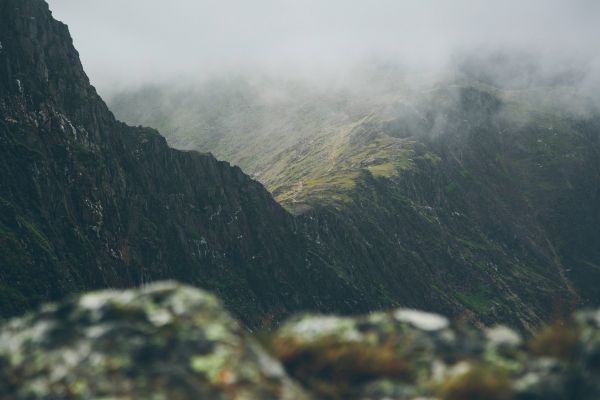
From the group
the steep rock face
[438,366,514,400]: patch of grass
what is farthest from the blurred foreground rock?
the steep rock face

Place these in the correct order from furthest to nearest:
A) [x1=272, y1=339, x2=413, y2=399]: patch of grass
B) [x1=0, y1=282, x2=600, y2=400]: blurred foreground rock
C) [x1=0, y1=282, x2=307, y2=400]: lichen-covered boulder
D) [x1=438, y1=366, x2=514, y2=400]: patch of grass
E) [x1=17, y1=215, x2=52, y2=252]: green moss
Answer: [x1=17, y1=215, x2=52, y2=252]: green moss → [x1=272, y1=339, x2=413, y2=399]: patch of grass → [x1=438, y1=366, x2=514, y2=400]: patch of grass → [x1=0, y1=282, x2=600, y2=400]: blurred foreground rock → [x1=0, y1=282, x2=307, y2=400]: lichen-covered boulder

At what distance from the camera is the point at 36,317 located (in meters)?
15.6

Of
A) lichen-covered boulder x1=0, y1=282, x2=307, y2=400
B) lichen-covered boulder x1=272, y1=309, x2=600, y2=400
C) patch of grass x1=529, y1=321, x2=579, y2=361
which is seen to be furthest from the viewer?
patch of grass x1=529, y1=321, x2=579, y2=361

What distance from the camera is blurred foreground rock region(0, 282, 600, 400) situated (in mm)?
14016

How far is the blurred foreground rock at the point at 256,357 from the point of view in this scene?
46.0 feet

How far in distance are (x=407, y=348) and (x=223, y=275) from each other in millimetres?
185094

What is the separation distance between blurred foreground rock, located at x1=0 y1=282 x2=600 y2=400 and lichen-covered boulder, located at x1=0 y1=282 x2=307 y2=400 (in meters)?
0.03

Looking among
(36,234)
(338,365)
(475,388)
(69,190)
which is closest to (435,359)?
(475,388)

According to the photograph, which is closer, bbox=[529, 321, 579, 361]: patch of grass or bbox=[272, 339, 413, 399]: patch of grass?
bbox=[272, 339, 413, 399]: patch of grass

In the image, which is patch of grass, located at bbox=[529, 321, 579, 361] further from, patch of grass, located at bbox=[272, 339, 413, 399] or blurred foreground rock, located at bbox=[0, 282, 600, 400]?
patch of grass, located at bbox=[272, 339, 413, 399]

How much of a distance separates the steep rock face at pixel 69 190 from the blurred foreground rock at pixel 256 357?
98347mm

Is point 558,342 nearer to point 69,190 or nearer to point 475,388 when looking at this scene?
point 475,388

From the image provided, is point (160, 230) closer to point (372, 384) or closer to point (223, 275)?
point (223, 275)

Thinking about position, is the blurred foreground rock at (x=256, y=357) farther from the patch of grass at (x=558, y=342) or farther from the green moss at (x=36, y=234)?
the green moss at (x=36, y=234)
